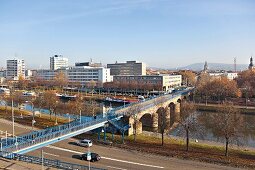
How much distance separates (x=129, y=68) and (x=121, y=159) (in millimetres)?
135069

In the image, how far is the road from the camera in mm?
27422

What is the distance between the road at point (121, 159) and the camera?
27422 mm

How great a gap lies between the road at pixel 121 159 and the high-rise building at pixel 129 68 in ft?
417

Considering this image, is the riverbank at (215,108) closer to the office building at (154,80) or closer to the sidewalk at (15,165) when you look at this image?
the office building at (154,80)

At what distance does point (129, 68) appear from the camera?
16350 cm

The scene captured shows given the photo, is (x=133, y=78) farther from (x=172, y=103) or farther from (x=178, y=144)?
(x=178, y=144)

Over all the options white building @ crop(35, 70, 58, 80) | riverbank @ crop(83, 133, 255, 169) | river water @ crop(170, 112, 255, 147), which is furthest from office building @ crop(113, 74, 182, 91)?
riverbank @ crop(83, 133, 255, 169)

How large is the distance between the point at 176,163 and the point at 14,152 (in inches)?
593

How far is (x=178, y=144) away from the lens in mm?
36875

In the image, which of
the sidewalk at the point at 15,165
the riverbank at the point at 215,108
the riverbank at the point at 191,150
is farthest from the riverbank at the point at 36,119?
the riverbank at the point at 215,108

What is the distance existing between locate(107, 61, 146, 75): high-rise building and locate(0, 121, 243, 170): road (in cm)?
12708

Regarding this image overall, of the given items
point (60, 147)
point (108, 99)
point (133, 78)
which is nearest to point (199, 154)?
point (60, 147)

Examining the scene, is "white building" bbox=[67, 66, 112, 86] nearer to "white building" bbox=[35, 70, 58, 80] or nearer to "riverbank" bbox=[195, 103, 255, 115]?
"white building" bbox=[35, 70, 58, 80]

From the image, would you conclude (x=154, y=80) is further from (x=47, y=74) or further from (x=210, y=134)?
(x=210, y=134)
